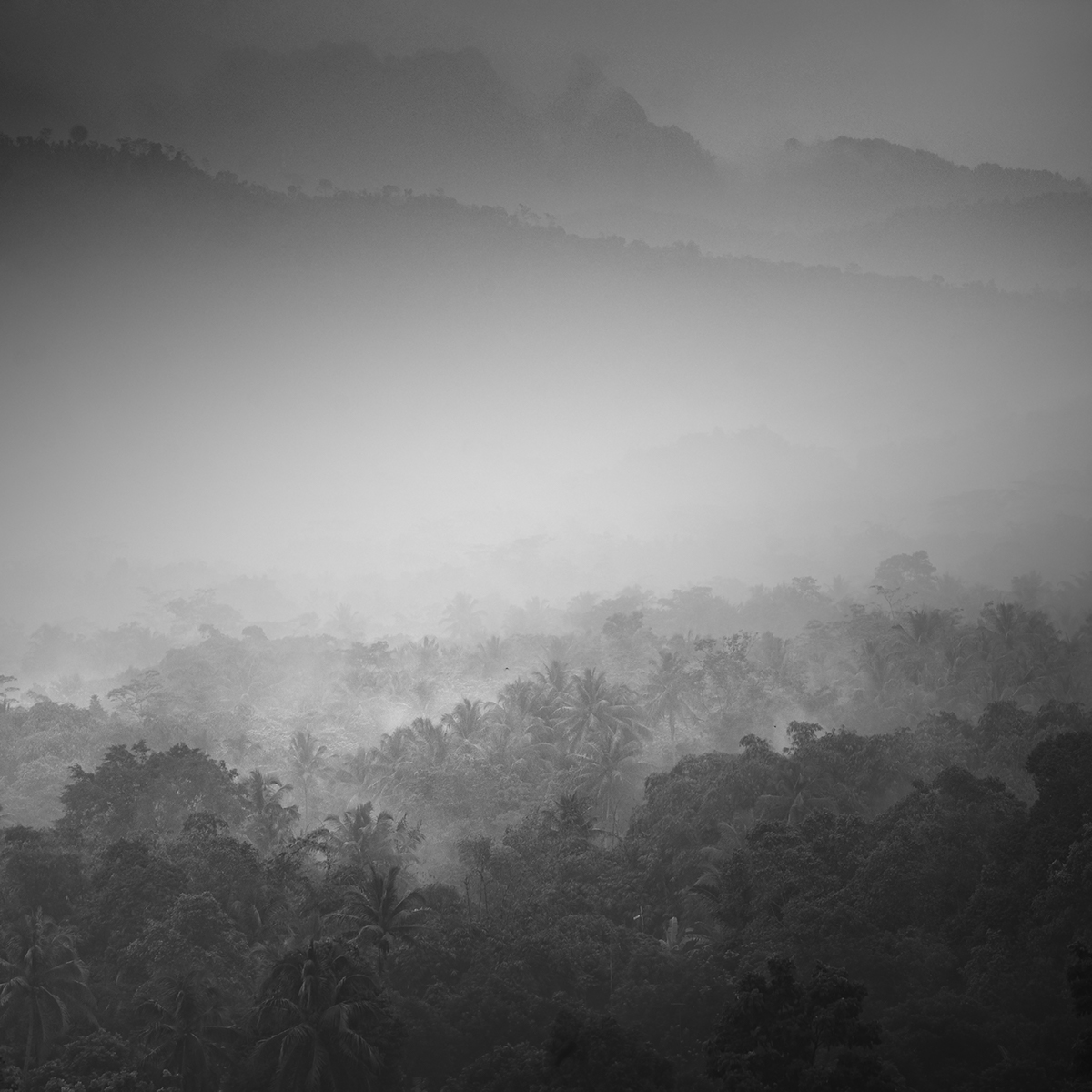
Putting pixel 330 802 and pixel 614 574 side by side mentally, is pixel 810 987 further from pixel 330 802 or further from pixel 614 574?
pixel 614 574

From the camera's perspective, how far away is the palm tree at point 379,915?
27.5m

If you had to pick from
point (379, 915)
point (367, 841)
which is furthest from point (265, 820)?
point (379, 915)

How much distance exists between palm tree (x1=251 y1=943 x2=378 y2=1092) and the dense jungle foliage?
10 centimetres

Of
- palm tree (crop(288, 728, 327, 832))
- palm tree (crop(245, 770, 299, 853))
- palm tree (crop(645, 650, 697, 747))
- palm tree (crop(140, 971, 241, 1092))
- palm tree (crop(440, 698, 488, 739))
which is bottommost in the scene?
palm tree (crop(140, 971, 241, 1092))

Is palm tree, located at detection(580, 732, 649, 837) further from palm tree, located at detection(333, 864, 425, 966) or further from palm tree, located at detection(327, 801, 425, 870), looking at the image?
palm tree, located at detection(333, 864, 425, 966)

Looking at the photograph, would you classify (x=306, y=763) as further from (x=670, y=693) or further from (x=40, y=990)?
(x=40, y=990)

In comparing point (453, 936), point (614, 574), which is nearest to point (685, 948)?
point (453, 936)

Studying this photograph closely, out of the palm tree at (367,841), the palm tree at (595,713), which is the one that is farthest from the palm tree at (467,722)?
the palm tree at (367,841)

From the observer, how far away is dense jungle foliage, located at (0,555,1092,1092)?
791 inches

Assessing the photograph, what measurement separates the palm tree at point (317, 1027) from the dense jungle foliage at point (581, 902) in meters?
0.10

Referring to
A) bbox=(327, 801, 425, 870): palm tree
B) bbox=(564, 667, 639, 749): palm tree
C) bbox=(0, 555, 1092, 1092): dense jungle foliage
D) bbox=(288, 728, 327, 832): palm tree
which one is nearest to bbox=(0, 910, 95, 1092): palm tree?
bbox=(0, 555, 1092, 1092): dense jungle foliage

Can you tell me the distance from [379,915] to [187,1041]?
740cm

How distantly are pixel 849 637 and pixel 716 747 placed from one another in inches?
822

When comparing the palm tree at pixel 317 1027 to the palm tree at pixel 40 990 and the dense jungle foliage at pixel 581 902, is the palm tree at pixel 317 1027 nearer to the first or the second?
the dense jungle foliage at pixel 581 902
